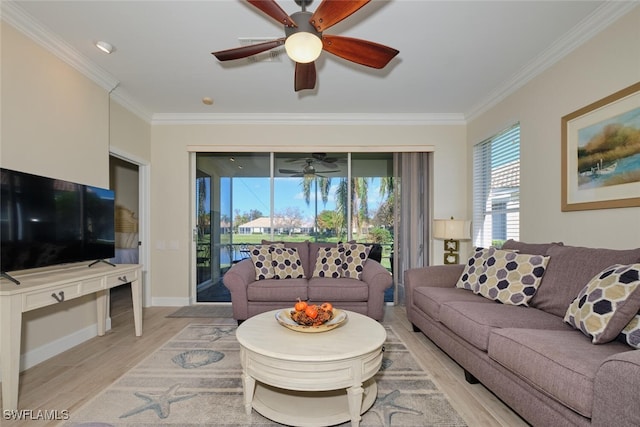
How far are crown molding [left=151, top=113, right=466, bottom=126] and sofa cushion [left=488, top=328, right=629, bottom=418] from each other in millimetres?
3267

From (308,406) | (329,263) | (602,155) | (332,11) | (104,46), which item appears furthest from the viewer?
(329,263)

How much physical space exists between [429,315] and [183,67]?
3373 mm

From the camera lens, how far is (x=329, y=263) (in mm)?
3820

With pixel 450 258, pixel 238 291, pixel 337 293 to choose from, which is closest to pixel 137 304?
pixel 238 291

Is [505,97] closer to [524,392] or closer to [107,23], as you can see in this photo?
[524,392]

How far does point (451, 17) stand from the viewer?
2336 mm

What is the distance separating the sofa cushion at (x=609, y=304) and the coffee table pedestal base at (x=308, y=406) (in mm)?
1280

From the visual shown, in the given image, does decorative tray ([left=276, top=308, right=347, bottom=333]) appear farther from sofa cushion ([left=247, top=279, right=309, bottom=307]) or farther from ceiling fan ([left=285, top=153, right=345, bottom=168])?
ceiling fan ([left=285, top=153, right=345, bottom=168])

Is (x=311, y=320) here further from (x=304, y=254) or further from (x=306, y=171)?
(x=306, y=171)

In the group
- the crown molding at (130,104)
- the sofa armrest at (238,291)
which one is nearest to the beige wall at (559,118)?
the sofa armrest at (238,291)

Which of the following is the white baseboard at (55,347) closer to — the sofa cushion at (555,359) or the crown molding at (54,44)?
the crown molding at (54,44)

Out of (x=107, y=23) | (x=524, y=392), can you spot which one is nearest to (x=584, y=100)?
(x=524, y=392)

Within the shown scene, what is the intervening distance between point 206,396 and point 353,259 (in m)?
2.19

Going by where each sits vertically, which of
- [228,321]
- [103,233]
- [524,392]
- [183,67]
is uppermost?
[183,67]
